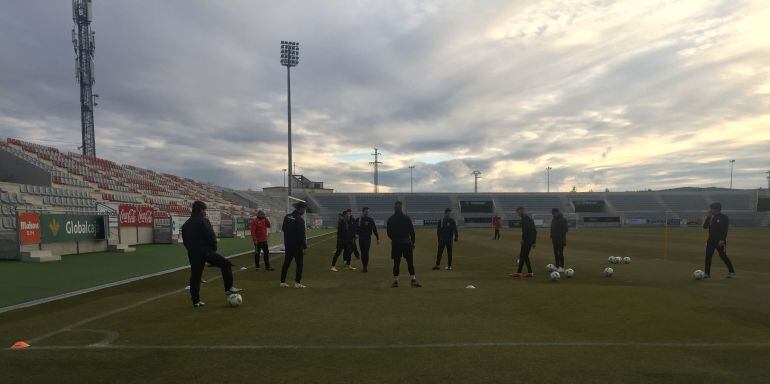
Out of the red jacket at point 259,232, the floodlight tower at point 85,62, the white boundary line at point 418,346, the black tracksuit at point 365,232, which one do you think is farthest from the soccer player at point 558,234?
the floodlight tower at point 85,62

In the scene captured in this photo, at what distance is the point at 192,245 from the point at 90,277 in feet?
20.1

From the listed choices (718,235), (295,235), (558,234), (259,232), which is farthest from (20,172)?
(718,235)

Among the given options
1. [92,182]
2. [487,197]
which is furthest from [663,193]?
[92,182]

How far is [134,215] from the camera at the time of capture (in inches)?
939

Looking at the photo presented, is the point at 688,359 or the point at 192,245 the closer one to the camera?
the point at 688,359

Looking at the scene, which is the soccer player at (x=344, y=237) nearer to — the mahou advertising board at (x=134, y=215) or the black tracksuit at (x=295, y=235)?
the black tracksuit at (x=295, y=235)

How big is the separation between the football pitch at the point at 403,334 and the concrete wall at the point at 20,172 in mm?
22514

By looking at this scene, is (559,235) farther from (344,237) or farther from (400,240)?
(344,237)

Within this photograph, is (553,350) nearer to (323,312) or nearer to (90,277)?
(323,312)

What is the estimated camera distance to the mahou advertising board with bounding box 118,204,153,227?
22.5 meters

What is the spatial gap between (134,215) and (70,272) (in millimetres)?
11940

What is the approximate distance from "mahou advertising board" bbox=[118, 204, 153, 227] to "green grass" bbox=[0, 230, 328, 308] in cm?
425

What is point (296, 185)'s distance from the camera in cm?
9962

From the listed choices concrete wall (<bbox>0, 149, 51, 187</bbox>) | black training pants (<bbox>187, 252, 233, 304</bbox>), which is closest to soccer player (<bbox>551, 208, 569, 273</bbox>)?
black training pants (<bbox>187, 252, 233, 304</bbox>)
